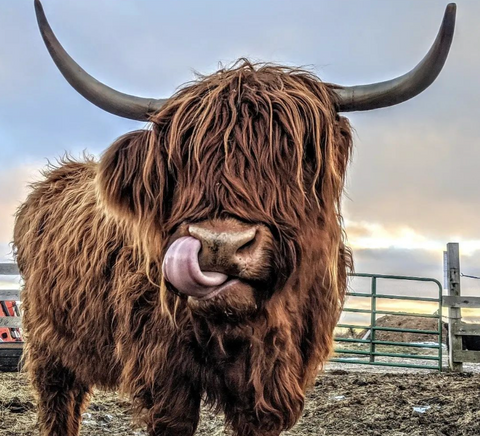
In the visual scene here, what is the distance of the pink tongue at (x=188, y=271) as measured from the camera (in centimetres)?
196

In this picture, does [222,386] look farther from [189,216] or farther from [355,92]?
[355,92]

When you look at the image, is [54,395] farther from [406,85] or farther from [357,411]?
[406,85]

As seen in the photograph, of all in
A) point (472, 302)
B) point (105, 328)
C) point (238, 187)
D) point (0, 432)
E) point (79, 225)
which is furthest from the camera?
point (472, 302)

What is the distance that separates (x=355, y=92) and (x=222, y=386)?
4.48ft

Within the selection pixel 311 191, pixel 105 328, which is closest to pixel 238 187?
pixel 311 191

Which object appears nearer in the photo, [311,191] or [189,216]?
[189,216]

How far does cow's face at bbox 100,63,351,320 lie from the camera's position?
6.66 feet

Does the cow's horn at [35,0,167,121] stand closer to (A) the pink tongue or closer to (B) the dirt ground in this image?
(A) the pink tongue

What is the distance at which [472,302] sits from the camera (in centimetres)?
988

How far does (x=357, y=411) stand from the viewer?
19.8 ft

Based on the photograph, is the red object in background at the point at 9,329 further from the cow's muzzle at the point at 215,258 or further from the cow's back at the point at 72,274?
the cow's muzzle at the point at 215,258

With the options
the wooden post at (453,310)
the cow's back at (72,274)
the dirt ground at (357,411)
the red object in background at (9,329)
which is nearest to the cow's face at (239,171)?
the cow's back at (72,274)

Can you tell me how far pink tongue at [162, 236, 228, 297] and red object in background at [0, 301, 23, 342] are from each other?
8.05 metres

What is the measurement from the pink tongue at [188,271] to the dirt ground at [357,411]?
2875 millimetres
